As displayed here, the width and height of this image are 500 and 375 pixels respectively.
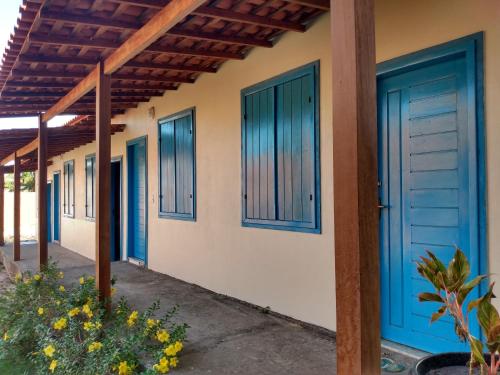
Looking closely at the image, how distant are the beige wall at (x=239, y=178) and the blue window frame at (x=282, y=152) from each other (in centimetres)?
10

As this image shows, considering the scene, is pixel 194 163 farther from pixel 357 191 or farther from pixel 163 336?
pixel 357 191

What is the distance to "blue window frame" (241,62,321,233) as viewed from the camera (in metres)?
3.79

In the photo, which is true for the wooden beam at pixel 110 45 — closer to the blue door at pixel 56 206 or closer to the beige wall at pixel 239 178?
the beige wall at pixel 239 178

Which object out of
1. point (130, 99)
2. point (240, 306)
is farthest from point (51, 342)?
point (130, 99)

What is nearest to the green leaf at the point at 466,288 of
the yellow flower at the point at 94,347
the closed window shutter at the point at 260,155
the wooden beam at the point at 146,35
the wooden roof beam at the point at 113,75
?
the wooden beam at the point at 146,35

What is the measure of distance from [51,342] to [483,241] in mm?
2982

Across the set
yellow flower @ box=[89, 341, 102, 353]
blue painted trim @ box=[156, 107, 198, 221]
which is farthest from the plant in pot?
blue painted trim @ box=[156, 107, 198, 221]

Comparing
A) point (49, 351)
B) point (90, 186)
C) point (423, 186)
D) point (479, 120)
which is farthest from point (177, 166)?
point (90, 186)

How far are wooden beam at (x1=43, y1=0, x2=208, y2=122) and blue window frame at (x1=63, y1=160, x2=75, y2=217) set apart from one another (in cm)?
717

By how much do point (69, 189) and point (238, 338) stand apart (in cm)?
984

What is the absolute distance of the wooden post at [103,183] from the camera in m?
4.30

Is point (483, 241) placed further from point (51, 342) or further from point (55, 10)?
point (55, 10)

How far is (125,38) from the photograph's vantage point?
4016mm

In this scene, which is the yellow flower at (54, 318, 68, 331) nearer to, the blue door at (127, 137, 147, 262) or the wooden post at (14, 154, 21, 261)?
the blue door at (127, 137, 147, 262)
